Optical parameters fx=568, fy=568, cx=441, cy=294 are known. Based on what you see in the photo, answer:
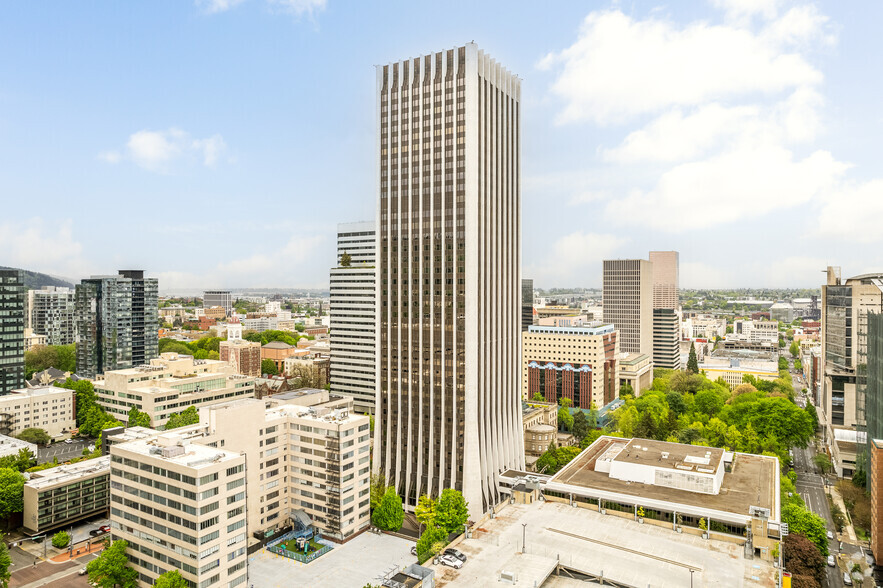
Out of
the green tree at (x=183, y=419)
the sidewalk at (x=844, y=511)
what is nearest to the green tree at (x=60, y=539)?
the green tree at (x=183, y=419)

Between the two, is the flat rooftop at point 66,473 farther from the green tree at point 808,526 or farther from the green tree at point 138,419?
the green tree at point 808,526

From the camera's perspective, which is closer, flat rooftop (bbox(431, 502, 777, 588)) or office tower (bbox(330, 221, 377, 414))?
flat rooftop (bbox(431, 502, 777, 588))

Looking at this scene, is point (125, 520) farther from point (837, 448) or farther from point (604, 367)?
point (604, 367)

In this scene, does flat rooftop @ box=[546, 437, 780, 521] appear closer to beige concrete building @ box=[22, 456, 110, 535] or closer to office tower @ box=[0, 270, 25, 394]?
beige concrete building @ box=[22, 456, 110, 535]

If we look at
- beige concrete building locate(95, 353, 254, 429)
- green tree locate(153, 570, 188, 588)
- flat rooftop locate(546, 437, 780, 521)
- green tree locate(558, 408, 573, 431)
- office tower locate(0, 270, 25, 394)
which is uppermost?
office tower locate(0, 270, 25, 394)

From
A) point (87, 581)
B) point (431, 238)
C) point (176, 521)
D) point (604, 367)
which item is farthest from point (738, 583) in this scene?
point (604, 367)

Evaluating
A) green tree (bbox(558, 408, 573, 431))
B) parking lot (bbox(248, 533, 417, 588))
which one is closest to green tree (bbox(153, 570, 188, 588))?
parking lot (bbox(248, 533, 417, 588))
